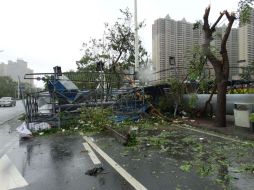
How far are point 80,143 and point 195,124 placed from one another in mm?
5362

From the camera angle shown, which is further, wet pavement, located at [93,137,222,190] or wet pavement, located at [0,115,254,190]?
wet pavement, located at [0,115,254,190]

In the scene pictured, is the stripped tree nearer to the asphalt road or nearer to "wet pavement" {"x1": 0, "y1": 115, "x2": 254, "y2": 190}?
"wet pavement" {"x1": 0, "y1": 115, "x2": 254, "y2": 190}

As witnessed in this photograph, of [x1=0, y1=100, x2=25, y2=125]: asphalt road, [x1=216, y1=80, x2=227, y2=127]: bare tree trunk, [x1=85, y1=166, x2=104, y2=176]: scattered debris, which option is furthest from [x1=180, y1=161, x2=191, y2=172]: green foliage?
[x1=0, y1=100, x2=25, y2=125]: asphalt road

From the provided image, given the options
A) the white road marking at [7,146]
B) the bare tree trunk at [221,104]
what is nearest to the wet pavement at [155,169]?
the white road marking at [7,146]

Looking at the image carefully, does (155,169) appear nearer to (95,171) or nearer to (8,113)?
(95,171)

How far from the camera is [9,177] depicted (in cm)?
675

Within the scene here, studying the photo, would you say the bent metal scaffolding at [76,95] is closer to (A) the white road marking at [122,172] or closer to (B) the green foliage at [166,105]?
(B) the green foliage at [166,105]

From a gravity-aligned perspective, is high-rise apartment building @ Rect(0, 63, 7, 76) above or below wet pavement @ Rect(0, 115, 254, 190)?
above

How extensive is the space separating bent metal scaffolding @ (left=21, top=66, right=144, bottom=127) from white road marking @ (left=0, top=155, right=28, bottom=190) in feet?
21.1

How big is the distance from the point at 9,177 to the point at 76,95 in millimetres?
9379

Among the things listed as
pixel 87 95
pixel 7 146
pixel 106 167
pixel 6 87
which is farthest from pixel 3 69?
pixel 106 167

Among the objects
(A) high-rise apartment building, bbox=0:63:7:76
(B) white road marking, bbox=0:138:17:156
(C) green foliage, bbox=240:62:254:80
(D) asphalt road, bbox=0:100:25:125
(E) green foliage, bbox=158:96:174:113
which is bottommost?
(D) asphalt road, bbox=0:100:25:125

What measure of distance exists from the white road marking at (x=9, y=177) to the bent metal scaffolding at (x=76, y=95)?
642 cm

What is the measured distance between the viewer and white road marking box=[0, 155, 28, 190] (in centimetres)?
618
